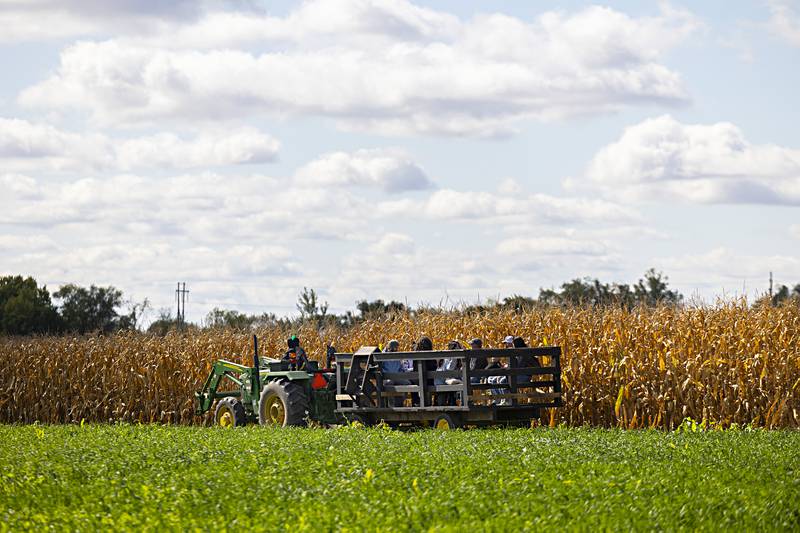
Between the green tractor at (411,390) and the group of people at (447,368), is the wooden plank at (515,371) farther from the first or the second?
the group of people at (447,368)

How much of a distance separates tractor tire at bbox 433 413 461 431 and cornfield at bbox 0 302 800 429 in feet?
11.9

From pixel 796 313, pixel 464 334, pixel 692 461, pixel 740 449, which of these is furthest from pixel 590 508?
pixel 464 334

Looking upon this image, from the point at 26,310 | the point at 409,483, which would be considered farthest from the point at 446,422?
the point at 26,310

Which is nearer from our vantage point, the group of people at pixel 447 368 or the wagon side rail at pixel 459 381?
the wagon side rail at pixel 459 381

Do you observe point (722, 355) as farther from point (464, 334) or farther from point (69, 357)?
point (69, 357)

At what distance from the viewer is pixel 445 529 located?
9.95 metres

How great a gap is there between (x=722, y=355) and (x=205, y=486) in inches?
522

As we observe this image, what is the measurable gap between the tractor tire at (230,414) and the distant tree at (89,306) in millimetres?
45561

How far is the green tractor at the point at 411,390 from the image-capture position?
2027cm

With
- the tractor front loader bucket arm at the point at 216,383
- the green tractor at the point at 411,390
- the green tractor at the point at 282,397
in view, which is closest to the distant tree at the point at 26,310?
the tractor front loader bucket arm at the point at 216,383

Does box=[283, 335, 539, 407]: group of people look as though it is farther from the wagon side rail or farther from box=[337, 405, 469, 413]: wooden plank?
box=[337, 405, 469, 413]: wooden plank

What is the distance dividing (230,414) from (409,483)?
12687 mm

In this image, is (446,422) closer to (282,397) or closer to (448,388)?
(448,388)

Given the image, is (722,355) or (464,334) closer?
(722,355)
